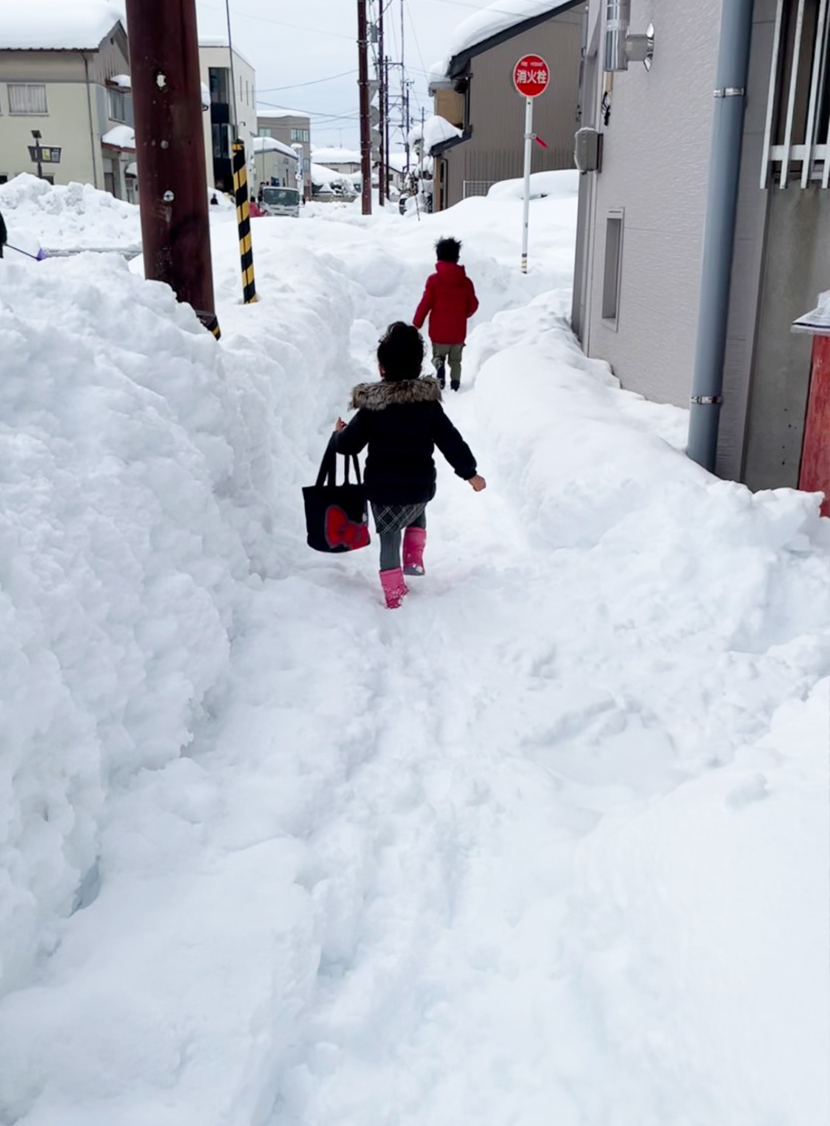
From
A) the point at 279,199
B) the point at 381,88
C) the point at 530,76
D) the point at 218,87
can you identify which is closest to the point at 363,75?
the point at 279,199

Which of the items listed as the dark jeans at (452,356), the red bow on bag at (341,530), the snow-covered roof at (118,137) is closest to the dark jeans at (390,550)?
the red bow on bag at (341,530)

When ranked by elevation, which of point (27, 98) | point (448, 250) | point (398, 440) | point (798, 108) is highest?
point (27, 98)

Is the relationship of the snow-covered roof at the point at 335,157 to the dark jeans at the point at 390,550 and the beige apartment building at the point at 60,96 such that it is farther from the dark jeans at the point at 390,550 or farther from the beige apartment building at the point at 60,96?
the dark jeans at the point at 390,550

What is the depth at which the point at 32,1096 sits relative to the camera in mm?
1976

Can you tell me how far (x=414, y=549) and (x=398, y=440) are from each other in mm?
592

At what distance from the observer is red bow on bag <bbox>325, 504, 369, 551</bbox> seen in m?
4.53

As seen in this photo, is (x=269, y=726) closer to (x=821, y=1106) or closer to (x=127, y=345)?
(x=127, y=345)

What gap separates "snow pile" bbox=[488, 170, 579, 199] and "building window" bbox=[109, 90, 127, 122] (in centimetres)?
2176

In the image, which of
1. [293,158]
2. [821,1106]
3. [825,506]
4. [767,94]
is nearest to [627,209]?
[767,94]

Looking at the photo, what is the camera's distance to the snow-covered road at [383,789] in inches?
82.0

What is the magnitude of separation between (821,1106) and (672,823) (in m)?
0.86

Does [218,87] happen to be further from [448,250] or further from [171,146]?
[171,146]

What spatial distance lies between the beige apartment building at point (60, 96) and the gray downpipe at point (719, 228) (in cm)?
3746

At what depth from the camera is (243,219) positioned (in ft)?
29.9
